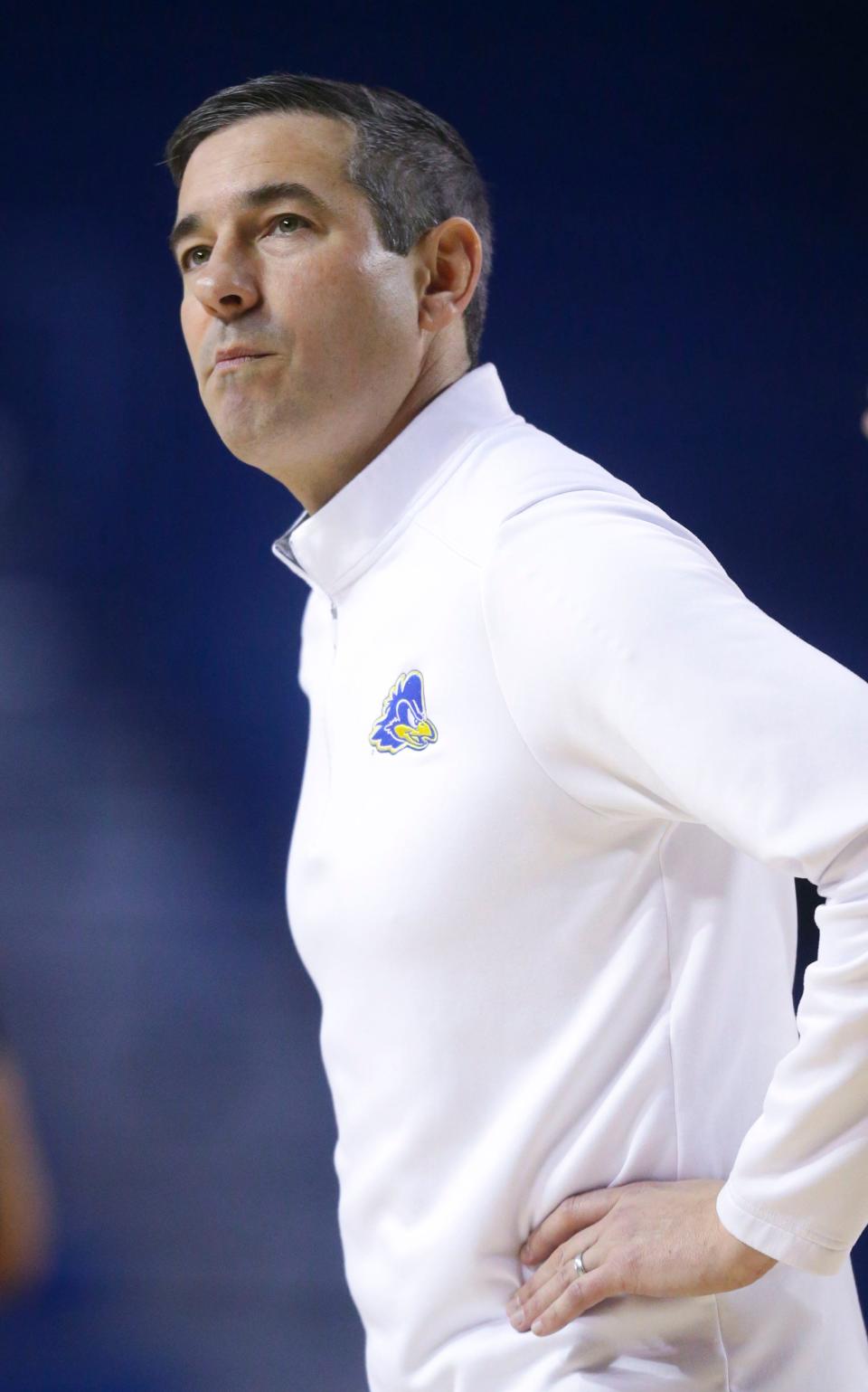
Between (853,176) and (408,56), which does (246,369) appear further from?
(853,176)

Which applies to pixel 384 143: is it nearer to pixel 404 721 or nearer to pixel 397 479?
pixel 397 479

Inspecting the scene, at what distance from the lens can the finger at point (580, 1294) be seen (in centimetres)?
91

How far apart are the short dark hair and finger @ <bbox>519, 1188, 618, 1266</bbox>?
75cm

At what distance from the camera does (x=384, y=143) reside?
4.09 feet

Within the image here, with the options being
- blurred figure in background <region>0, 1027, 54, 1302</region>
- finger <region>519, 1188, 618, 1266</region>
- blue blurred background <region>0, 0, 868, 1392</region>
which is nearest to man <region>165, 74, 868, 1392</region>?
finger <region>519, 1188, 618, 1266</region>

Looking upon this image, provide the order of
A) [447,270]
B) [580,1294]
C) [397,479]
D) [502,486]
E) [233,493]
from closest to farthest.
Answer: [580,1294], [502,486], [397,479], [447,270], [233,493]

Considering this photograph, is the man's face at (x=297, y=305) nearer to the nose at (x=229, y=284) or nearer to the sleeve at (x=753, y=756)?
the nose at (x=229, y=284)

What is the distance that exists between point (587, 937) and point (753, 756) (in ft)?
0.71

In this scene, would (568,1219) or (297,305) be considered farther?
(297,305)

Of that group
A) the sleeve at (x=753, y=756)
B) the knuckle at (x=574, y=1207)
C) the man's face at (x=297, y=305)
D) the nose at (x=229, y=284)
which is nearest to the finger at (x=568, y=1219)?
the knuckle at (x=574, y=1207)

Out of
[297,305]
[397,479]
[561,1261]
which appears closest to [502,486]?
[397,479]

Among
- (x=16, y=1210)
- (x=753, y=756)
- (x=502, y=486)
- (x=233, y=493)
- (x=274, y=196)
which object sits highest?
(x=274, y=196)

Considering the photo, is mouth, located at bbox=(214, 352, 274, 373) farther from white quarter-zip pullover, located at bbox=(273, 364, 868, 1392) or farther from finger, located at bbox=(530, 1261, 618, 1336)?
finger, located at bbox=(530, 1261, 618, 1336)

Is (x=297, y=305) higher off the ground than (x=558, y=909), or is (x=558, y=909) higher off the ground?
(x=297, y=305)
